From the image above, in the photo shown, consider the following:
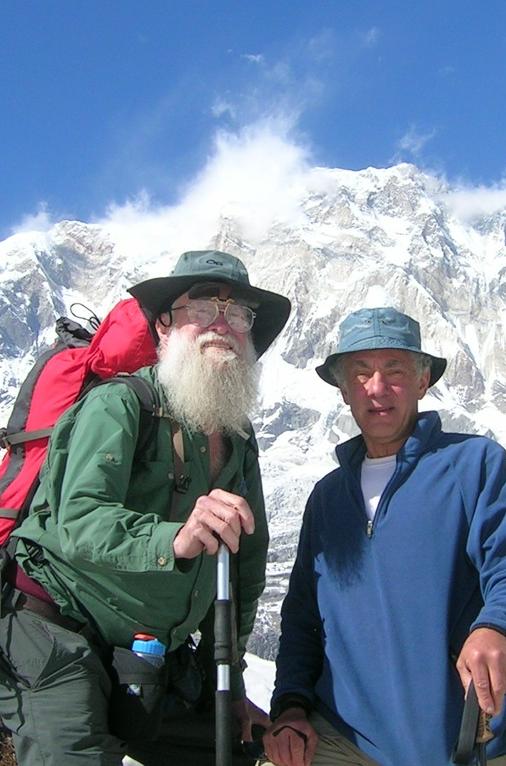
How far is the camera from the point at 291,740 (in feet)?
12.4

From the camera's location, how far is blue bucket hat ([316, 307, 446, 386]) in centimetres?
402

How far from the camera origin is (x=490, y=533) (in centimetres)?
353

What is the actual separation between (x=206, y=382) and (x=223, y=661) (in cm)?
139

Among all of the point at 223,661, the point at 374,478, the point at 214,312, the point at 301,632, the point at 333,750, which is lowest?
the point at 333,750

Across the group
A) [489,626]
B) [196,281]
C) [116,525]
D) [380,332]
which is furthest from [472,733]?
[196,281]

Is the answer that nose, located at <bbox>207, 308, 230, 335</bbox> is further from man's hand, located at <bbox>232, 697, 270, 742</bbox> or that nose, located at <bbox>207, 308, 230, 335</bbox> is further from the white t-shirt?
man's hand, located at <bbox>232, 697, 270, 742</bbox>

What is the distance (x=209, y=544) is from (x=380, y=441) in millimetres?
1380

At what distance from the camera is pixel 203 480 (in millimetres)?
3742

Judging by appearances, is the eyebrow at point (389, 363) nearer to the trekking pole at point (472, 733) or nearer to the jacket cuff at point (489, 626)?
the jacket cuff at point (489, 626)

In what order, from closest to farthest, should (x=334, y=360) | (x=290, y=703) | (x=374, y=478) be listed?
(x=290, y=703) → (x=374, y=478) → (x=334, y=360)

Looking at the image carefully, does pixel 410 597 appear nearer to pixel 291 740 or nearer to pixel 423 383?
pixel 291 740

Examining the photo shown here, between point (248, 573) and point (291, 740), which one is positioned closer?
point (291, 740)

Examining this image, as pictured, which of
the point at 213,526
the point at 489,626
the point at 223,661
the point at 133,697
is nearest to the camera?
the point at 213,526

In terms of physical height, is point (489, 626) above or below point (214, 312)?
below
